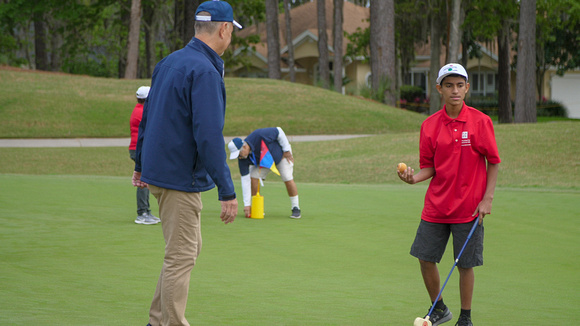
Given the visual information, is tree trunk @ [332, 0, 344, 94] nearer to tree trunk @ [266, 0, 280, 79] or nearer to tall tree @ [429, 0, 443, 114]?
tree trunk @ [266, 0, 280, 79]

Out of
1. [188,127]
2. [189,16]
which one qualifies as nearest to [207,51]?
[188,127]

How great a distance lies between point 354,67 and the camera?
184 ft

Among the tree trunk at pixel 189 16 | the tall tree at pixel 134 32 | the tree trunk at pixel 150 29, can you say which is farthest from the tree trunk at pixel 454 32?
the tree trunk at pixel 150 29

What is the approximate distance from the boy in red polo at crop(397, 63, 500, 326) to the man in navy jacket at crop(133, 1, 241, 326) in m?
1.58

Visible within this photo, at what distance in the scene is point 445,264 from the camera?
769cm

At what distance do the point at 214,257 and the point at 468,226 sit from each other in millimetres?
3637

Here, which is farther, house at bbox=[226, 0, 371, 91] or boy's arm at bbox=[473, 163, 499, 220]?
house at bbox=[226, 0, 371, 91]

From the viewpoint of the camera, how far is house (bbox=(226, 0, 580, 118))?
5431 cm

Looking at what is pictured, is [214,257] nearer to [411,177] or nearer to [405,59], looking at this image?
[411,177]

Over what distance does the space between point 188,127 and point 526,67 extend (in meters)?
27.1

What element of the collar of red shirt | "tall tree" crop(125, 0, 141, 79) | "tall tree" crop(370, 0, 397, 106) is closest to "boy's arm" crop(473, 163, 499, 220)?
the collar of red shirt

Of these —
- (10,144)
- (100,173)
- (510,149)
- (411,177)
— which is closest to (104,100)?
(10,144)

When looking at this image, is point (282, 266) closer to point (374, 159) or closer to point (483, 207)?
point (483, 207)

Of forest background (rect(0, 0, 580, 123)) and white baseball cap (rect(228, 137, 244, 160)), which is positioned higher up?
forest background (rect(0, 0, 580, 123))
